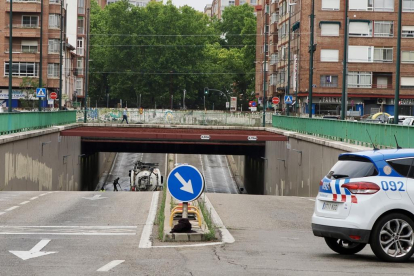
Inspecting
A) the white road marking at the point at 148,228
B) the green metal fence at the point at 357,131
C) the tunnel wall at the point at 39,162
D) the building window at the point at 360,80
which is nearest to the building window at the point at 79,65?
the building window at the point at 360,80

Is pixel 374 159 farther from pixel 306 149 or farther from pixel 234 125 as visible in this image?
pixel 234 125

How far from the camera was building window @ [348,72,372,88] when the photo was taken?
7956 centimetres

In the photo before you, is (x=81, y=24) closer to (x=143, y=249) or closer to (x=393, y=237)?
(x=143, y=249)

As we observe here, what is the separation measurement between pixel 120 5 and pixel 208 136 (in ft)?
235

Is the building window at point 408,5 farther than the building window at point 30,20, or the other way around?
the building window at point 30,20

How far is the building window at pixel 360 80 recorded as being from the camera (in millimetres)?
79562

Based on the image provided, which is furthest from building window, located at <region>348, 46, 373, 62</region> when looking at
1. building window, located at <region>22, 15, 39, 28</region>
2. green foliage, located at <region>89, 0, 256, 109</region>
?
green foliage, located at <region>89, 0, 256, 109</region>

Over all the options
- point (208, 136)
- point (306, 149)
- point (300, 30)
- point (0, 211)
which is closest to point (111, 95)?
point (300, 30)

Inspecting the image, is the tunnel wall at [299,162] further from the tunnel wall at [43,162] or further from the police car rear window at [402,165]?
the police car rear window at [402,165]

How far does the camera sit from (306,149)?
38938 millimetres

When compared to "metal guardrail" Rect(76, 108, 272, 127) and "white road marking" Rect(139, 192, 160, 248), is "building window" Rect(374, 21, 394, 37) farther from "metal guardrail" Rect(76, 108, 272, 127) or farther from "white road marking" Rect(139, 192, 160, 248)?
"white road marking" Rect(139, 192, 160, 248)

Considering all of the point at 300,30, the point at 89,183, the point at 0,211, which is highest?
the point at 300,30

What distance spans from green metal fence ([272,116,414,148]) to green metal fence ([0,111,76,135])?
1237 cm

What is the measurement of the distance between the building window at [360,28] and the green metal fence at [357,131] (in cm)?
3437
